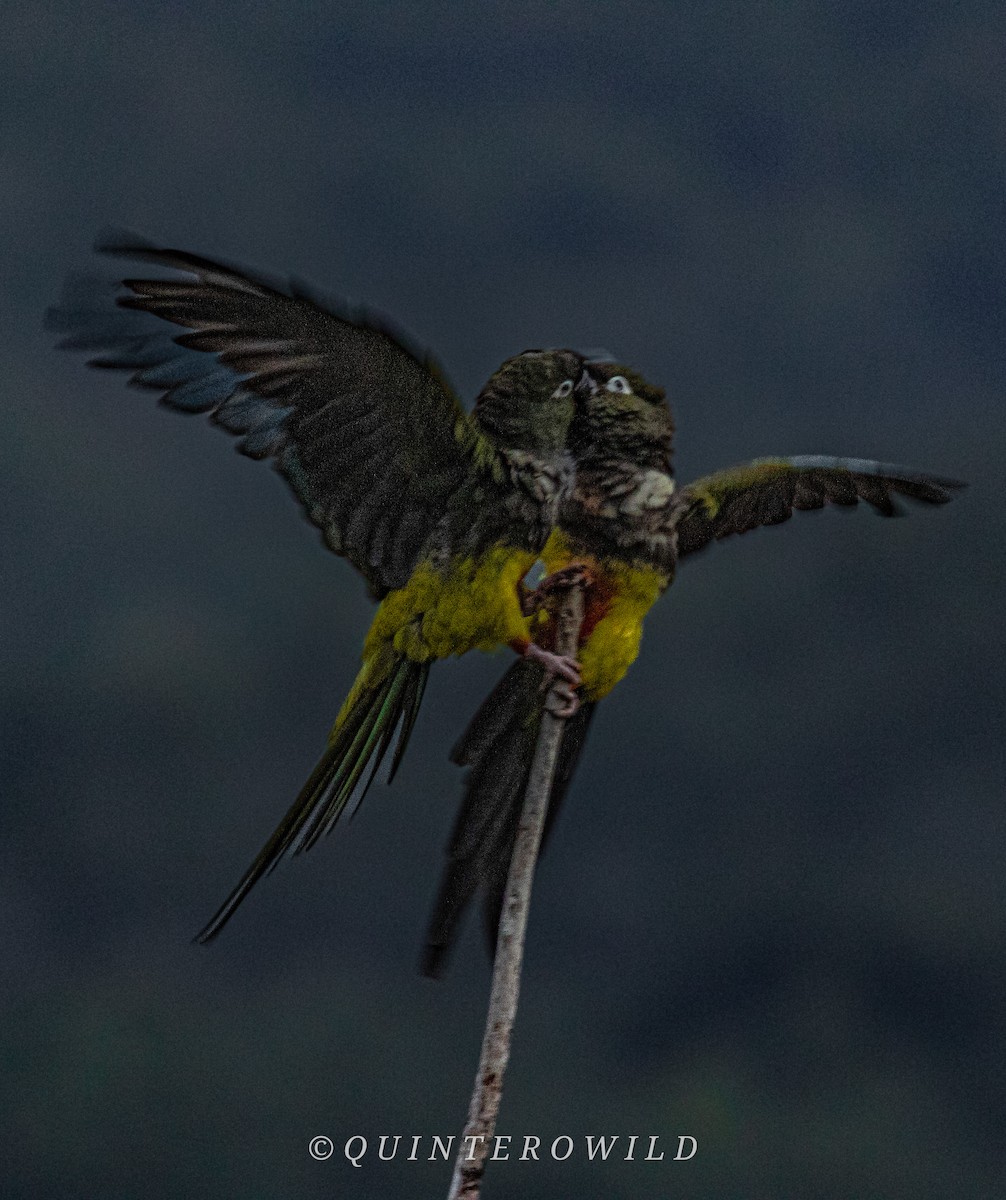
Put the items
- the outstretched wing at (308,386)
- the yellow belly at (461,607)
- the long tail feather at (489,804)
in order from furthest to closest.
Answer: the long tail feather at (489,804), the yellow belly at (461,607), the outstretched wing at (308,386)

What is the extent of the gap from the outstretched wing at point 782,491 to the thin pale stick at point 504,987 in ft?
1.84

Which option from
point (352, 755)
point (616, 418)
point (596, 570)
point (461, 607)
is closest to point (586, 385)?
point (616, 418)

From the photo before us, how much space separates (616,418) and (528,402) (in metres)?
0.17

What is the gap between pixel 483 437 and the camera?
2410 millimetres

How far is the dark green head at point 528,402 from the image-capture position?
7.95 ft

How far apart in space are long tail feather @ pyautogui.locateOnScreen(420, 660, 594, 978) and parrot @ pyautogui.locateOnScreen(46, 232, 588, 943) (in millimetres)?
128

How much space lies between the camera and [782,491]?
9.12 ft

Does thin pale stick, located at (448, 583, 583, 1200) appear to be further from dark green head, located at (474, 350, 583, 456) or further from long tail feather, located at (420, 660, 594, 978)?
dark green head, located at (474, 350, 583, 456)

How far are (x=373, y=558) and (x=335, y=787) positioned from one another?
0.42 m

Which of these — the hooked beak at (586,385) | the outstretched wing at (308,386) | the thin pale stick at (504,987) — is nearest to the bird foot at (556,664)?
the thin pale stick at (504,987)

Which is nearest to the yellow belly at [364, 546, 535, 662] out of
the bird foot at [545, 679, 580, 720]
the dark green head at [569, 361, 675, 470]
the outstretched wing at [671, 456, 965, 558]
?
the bird foot at [545, 679, 580, 720]

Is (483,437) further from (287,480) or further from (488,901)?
(488,901)

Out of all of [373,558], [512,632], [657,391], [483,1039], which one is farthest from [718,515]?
[483,1039]

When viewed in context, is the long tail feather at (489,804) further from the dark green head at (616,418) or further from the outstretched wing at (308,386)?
the dark green head at (616,418)
